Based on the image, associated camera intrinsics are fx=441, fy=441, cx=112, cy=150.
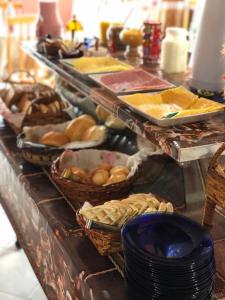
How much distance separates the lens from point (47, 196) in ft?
4.43

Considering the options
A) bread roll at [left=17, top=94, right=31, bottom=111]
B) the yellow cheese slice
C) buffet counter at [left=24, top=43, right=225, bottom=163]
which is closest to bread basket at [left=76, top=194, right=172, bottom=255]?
buffet counter at [left=24, top=43, right=225, bottom=163]

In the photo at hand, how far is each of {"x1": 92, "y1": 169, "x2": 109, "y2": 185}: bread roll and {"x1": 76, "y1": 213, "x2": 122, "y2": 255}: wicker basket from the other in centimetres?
25

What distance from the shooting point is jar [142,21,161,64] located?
1769 millimetres

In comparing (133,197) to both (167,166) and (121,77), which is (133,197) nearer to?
(167,166)

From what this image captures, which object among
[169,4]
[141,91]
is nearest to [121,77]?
[141,91]

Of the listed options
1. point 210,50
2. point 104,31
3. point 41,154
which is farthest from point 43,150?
point 104,31

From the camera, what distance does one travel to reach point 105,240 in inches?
40.2

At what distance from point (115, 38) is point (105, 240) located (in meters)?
1.21

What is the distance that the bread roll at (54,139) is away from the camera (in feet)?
5.03

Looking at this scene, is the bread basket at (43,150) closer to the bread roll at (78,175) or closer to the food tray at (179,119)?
the bread roll at (78,175)

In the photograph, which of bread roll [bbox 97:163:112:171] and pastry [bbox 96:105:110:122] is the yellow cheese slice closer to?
bread roll [bbox 97:163:112:171]

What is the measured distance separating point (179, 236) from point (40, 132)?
0.87 m

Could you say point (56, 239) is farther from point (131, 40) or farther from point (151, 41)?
point (131, 40)

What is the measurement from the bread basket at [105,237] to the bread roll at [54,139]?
52cm
